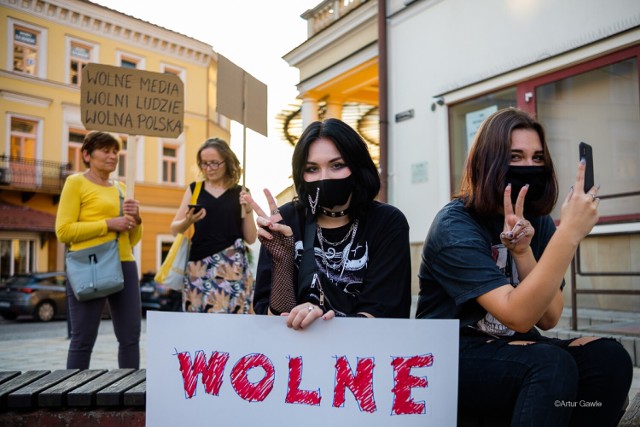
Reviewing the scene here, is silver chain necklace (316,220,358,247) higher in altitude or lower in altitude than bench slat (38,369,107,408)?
higher

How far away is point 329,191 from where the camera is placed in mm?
2332

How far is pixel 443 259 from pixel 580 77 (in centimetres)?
604

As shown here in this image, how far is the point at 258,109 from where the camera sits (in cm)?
469

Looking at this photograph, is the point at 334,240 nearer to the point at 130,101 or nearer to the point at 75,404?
the point at 75,404

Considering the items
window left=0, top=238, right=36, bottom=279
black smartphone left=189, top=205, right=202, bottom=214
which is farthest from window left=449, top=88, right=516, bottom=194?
window left=0, top=238, right=36, bottom=279

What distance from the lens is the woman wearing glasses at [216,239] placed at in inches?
163

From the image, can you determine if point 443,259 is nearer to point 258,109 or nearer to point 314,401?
point 314,401

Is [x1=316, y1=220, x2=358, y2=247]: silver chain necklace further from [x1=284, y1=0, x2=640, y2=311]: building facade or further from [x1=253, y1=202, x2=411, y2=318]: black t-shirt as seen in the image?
[x1=284, y1=0, x2=640, y2=311]: building facade

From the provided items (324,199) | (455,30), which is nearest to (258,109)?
(324,199)

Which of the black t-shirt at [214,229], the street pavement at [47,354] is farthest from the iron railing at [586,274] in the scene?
the black t-shirt at [214,229]

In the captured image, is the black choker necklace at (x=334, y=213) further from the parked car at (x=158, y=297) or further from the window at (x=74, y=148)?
the window at (x=74, y=148)

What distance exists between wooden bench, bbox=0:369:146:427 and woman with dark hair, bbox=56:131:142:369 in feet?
4.27

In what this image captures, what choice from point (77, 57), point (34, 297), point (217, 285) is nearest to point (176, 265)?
point (217, 285)

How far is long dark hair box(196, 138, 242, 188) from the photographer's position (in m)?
4.26
